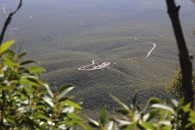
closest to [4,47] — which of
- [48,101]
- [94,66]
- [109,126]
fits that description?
[48,101]

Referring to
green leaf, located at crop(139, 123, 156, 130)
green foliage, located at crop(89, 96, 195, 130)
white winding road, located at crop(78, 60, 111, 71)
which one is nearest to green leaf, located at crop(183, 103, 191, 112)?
green foliage, located at crop(89, 96, 195, 130)

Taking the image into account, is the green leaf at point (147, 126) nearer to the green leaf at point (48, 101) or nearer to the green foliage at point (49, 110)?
the green foliage at point (49, 110)

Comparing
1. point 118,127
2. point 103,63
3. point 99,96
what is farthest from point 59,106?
point 103,63

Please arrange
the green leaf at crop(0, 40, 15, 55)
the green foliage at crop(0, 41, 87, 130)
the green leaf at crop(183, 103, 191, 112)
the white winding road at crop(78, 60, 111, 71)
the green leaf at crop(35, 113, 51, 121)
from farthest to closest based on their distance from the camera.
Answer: the white winding road at crop(78, 60, 111, 71) < the green leaf at crop(35, 113, 51, 121) < the green foliage at crop(0, 41, 87, 130) < the green leaf at crop(0, 40, 15, 55) < the green leaf at crop(183, 103, 191, 112)

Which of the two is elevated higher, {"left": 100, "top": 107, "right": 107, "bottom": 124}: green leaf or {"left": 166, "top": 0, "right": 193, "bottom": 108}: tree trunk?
{"left": 166, "top": 0, "right": 193, "bottom": 108}: tree trunk

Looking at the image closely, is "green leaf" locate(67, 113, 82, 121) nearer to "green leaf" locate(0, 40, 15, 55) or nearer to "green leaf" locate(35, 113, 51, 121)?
"green leaf" locate(35, 113, 51, 121)

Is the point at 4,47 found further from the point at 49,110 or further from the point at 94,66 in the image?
the point at 94,66

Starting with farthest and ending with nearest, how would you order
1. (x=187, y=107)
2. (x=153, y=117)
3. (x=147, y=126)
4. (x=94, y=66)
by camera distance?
1. (x=94, y=66)
2. (x=153, y=117)
3. (x=187, y=107)
4. (x=147, y=126)

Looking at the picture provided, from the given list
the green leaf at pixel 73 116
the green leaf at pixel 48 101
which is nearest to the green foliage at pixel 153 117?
the green leaf at pixel 73 116

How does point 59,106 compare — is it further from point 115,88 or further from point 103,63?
point 103,63
